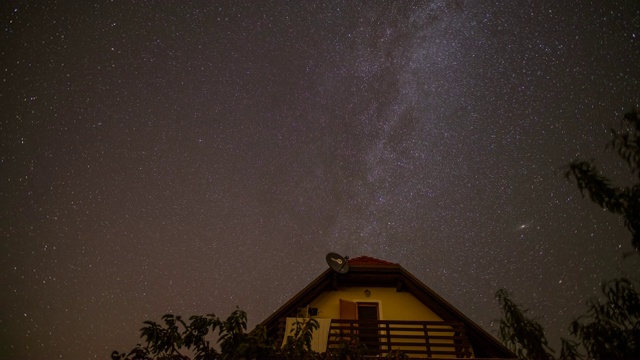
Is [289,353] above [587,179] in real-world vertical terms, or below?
below

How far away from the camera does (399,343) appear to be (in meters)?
12.4

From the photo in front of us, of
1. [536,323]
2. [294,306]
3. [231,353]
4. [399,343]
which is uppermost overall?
[294,306]

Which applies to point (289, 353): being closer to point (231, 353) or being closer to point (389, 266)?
point (231, 353)

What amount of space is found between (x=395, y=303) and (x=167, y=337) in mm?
9258

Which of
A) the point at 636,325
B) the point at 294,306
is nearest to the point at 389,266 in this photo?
the point at 294,306

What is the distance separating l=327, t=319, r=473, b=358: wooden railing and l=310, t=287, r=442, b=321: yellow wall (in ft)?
1.99

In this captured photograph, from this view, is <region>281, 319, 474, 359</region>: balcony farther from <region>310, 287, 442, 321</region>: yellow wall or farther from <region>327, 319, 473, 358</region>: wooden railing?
<region>310, 287, 442, 321</region>: yellow wall

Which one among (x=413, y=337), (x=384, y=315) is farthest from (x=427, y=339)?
(x=384, y=315)

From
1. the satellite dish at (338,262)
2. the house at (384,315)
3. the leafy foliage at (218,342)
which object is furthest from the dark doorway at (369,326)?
the leafy foliage at (218,342)

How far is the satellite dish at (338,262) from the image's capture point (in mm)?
13797

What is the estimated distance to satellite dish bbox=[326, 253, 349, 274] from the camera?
45.3 feet

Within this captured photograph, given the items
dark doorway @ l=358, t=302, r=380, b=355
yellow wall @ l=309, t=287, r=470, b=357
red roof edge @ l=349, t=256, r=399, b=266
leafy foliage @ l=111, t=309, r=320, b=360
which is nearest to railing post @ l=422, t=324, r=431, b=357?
yellow wall @ l=309, t=287, r=470, b=357

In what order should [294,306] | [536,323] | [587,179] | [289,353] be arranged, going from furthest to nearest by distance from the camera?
1. [294,306]
2. [536,323]
3. [289,353]
4. [587,179]

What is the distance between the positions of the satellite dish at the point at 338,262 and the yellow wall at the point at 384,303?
1202mm
